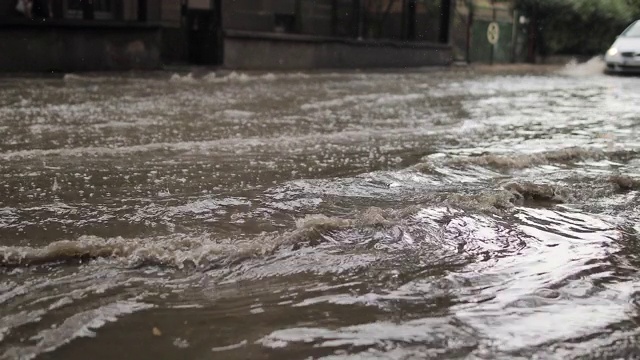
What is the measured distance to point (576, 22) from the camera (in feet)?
77.0

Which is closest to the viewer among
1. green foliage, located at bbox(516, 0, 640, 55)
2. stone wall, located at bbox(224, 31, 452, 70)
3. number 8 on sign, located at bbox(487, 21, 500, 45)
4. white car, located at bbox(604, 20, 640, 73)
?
stone wall, located at bbox(224, 31, 452, 70)

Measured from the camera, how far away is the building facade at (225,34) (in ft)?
39.2

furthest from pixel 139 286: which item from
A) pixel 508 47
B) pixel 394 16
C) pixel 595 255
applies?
pixel 508 47

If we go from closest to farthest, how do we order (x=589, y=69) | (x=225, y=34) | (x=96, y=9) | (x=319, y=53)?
(x=96, y=9) < (x=225, y=34) < (x=319, y=53) < (x=589, y=69)

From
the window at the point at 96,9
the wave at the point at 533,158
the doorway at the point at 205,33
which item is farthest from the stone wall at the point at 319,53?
the wave at the point at 533,158

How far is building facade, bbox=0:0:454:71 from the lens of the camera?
12.0m

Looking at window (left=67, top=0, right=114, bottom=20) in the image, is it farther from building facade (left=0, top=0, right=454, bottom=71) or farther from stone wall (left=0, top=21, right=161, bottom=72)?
stone wall (left=0, top=21, right=161, bottom=72)

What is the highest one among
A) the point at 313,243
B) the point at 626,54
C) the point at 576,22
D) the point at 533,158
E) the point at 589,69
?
the point at 576,22

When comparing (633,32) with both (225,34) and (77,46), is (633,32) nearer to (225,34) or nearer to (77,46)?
(225,34)

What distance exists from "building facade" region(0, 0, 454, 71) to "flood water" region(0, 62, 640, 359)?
6801 mm

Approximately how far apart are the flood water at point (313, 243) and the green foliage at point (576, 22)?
19107 mm

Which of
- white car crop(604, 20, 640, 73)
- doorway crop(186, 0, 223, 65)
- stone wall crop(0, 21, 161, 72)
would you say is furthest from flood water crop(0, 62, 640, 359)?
white car crop(604, 20, 640, 73)

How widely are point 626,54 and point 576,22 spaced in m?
8.02

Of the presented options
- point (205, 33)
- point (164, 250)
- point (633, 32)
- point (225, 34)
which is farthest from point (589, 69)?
point (164, 250)
